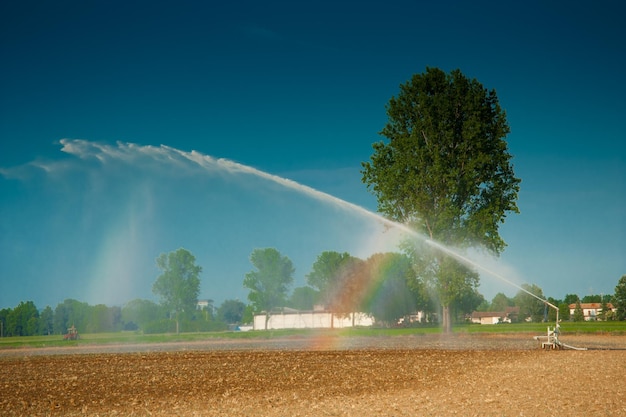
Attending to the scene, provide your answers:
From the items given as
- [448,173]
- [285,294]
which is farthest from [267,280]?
[448,173]

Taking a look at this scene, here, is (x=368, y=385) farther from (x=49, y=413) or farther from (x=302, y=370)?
(x=49, y=413)

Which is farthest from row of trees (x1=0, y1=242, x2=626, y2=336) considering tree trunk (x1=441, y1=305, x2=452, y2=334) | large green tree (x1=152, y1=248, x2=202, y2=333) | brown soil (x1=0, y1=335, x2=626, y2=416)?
brown soil (x1=0, y1=335, x2=626, y2=416)

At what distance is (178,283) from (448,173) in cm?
9993

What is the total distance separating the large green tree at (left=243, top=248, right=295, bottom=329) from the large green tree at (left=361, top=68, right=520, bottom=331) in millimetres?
86565

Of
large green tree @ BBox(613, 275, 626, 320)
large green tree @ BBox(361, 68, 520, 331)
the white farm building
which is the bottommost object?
the white farm building

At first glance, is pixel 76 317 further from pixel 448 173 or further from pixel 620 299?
pixel 448 173

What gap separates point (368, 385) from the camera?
1902cm

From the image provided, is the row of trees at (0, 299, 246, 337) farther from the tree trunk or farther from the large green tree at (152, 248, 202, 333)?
the tree trunk

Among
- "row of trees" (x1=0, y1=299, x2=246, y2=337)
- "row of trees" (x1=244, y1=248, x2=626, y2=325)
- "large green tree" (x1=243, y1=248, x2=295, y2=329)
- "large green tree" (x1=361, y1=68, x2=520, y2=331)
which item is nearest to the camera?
"large green tree" (x1=361, y1=68, x2=520, y2=331)

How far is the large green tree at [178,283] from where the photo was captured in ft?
460

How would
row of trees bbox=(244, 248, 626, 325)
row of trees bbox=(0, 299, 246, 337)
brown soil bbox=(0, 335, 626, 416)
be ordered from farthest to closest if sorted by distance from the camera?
row of trees bbox=(0, 299, 246, 337), row of trees bbox=(244, 248, 626, 325), brown soil bbox=(0, 335, 626, 416)

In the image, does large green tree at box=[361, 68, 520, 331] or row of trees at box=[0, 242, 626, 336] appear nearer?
large green tree at box=[361, 68, 520, 331]

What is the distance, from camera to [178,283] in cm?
14138

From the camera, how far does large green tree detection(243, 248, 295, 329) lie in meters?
138
